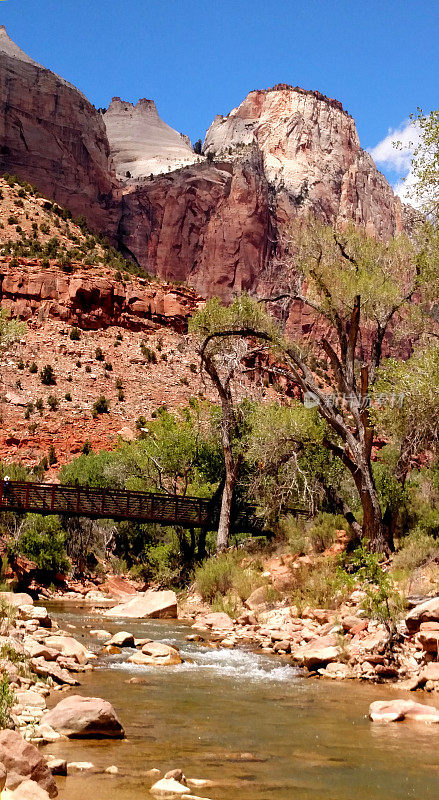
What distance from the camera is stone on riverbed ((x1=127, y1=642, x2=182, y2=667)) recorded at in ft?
36.3

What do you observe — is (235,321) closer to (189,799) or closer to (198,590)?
(198,590)

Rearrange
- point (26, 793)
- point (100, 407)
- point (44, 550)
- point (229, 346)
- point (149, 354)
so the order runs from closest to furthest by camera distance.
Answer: point (26, 793) → point (229, 346) → point (44, 550) → point (100, 407) → point (149, 354)

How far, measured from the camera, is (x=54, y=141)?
7875cm

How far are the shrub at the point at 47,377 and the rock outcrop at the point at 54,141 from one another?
3238 centimetres

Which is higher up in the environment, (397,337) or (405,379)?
(397,337)

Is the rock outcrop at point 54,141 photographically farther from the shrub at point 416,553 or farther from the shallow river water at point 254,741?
the shallow river water at point 254,741

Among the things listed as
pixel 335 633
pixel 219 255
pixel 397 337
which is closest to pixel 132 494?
pixel 397 337

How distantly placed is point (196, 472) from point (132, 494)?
2.46m

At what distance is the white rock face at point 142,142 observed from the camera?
97.5 metres

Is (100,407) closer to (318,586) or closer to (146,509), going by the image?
(146,509)

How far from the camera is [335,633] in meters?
11.4

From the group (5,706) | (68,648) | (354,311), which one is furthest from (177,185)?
(5,706)

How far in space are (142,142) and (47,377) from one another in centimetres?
6985

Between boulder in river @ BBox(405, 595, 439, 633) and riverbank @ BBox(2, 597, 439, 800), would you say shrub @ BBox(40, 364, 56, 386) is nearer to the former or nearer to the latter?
riverbank @ BBox(2, 597, 439, 800)
